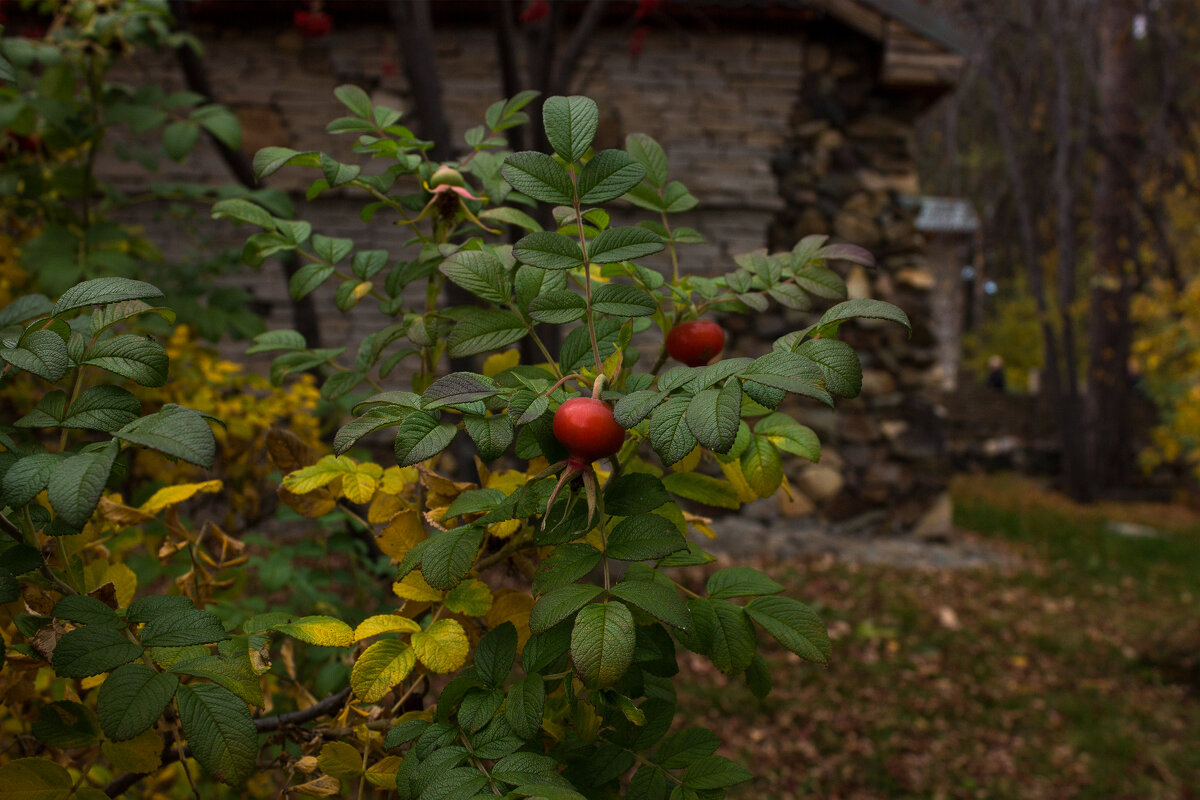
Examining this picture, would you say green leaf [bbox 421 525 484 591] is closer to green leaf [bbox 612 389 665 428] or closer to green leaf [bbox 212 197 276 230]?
green leaf [bbox 612 389 665 428]

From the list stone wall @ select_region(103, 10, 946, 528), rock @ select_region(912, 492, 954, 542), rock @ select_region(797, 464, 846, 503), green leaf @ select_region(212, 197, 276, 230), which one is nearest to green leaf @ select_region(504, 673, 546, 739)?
green leaf @ select_region(212, 197, 276, 230)

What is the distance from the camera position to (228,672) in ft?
2.11

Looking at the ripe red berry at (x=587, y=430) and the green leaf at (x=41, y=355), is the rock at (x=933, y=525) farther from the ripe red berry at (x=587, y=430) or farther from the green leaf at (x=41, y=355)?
the green leaf at (x=41, y=355)

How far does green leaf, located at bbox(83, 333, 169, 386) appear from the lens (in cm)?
63

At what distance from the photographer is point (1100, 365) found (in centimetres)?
812

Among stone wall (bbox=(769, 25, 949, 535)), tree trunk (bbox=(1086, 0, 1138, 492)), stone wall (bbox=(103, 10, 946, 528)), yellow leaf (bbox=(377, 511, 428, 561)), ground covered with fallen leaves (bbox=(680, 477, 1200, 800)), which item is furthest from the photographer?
tree trunk (bbox=(1086, 0, 1138, 492))

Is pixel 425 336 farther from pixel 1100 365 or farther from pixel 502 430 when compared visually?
pixel 1100 365

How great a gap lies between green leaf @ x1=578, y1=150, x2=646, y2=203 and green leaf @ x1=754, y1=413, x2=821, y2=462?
0.29 meters

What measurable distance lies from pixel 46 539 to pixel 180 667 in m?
0.30

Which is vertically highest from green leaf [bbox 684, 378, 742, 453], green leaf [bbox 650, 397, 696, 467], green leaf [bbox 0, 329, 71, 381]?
green leaf [bbox 0, 329, 71, 381]

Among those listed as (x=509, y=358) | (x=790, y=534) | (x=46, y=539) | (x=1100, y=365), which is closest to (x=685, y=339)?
(x=509, y=358)

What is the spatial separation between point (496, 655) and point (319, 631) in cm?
16

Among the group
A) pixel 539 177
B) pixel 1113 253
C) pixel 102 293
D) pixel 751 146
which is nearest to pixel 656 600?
pixel 539 177

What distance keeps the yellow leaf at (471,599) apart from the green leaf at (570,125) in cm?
40
